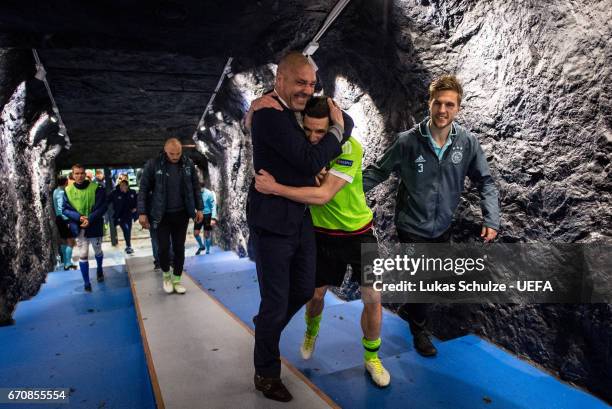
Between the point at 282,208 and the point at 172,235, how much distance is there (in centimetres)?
305

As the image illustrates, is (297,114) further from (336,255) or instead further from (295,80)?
(336,255)

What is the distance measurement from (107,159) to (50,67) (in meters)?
7.96

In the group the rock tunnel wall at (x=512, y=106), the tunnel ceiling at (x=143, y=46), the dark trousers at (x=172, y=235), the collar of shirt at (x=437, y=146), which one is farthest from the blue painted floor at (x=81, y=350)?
the tunnel ceiling at (x=143, y=46)

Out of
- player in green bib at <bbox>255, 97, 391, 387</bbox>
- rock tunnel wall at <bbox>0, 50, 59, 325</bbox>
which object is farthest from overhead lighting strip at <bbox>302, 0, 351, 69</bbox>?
rock tunnel wall at <bbox>0, 50, 59, 325</bbox>

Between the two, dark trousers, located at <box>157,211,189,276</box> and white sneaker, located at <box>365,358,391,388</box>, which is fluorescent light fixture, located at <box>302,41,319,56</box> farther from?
white sneaker, located at <box>365,358,391,388</box>

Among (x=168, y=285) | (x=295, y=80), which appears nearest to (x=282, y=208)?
(x=295, y=80)

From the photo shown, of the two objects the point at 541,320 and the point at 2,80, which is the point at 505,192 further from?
the point at 2,80

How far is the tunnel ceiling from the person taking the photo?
11.4 feet

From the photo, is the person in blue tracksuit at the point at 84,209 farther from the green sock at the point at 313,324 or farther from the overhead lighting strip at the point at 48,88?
the green sock at the point at 313,324

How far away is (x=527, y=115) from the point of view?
268 centimetres

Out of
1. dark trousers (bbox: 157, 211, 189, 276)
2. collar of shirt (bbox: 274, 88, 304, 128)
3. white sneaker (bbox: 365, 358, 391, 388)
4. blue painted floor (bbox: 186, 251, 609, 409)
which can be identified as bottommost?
blue painted floor (bbox: 186, 251, 609, 409)

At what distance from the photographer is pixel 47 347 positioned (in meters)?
3.80

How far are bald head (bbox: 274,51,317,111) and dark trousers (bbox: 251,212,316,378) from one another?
0.68 meters

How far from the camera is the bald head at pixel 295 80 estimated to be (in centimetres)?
204
